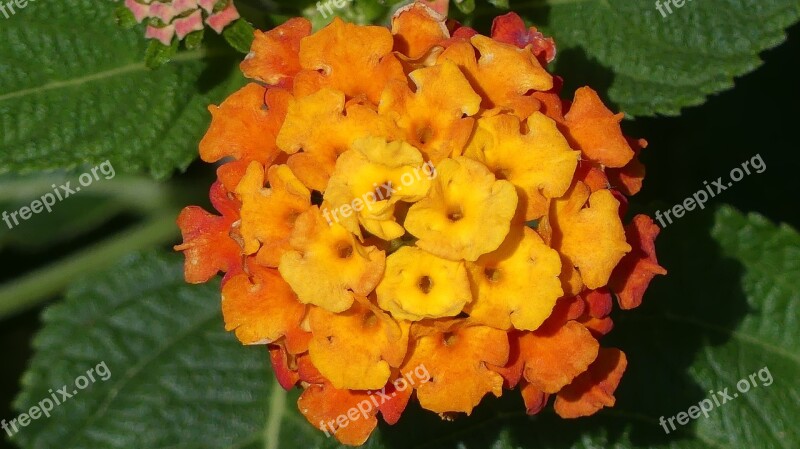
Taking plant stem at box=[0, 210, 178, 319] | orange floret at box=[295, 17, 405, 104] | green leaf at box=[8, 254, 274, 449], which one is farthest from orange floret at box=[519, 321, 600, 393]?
plant stem at box=[0, 210, 178, 319]

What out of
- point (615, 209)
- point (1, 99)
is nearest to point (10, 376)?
point (1, 99)

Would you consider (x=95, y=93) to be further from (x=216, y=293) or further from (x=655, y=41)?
(x=655, y=41)

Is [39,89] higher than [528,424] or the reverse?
higher

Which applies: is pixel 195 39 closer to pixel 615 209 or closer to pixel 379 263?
pixel 379 263

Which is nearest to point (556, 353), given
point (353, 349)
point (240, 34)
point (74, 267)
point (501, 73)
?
point (353, 349)

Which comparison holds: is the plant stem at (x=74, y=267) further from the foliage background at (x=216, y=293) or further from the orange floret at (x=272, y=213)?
the orange floret at (x=272, y=213)

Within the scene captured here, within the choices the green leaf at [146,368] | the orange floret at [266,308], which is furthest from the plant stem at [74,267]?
the orange floret at [266,308]

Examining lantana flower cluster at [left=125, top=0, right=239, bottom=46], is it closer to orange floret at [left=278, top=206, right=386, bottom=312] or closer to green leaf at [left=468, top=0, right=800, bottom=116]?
orange floret at [left=278, top=206, right=386, bottom=312]
